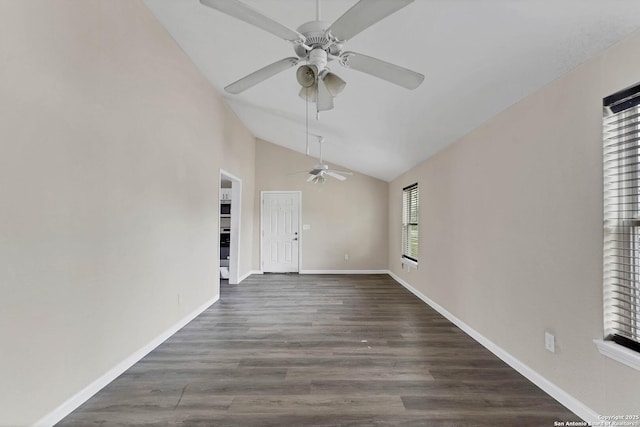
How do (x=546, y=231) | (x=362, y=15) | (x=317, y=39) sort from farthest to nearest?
(x=546, y=231) < (x=317, y=39) < (x=362, y=15)

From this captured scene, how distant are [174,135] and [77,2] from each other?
136cm

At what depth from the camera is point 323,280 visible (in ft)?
→ 20.2

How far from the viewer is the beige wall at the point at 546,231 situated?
1.72 m

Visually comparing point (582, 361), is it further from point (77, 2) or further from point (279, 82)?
point (77, 2)

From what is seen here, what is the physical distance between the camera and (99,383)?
2.11 meters

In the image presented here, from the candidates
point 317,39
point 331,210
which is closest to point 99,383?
point 317,39

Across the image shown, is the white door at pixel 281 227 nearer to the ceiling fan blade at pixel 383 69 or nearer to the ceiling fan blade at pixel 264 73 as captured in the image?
the ceiling fan blade at pixel 264 73

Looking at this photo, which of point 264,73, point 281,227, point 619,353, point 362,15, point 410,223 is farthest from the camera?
point 281,227

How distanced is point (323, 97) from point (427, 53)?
0.96m

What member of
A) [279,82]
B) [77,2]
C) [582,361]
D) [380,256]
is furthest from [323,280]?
[77,2]

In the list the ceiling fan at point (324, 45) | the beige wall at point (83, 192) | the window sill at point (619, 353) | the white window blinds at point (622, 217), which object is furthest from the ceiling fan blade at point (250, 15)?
the window sill at point (619, 353)

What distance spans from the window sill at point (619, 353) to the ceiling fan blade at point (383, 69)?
1.78 m

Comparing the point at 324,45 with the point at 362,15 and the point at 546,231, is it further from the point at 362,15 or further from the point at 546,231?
the point at 546,231

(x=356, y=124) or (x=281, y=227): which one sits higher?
(x=356, y=124)
